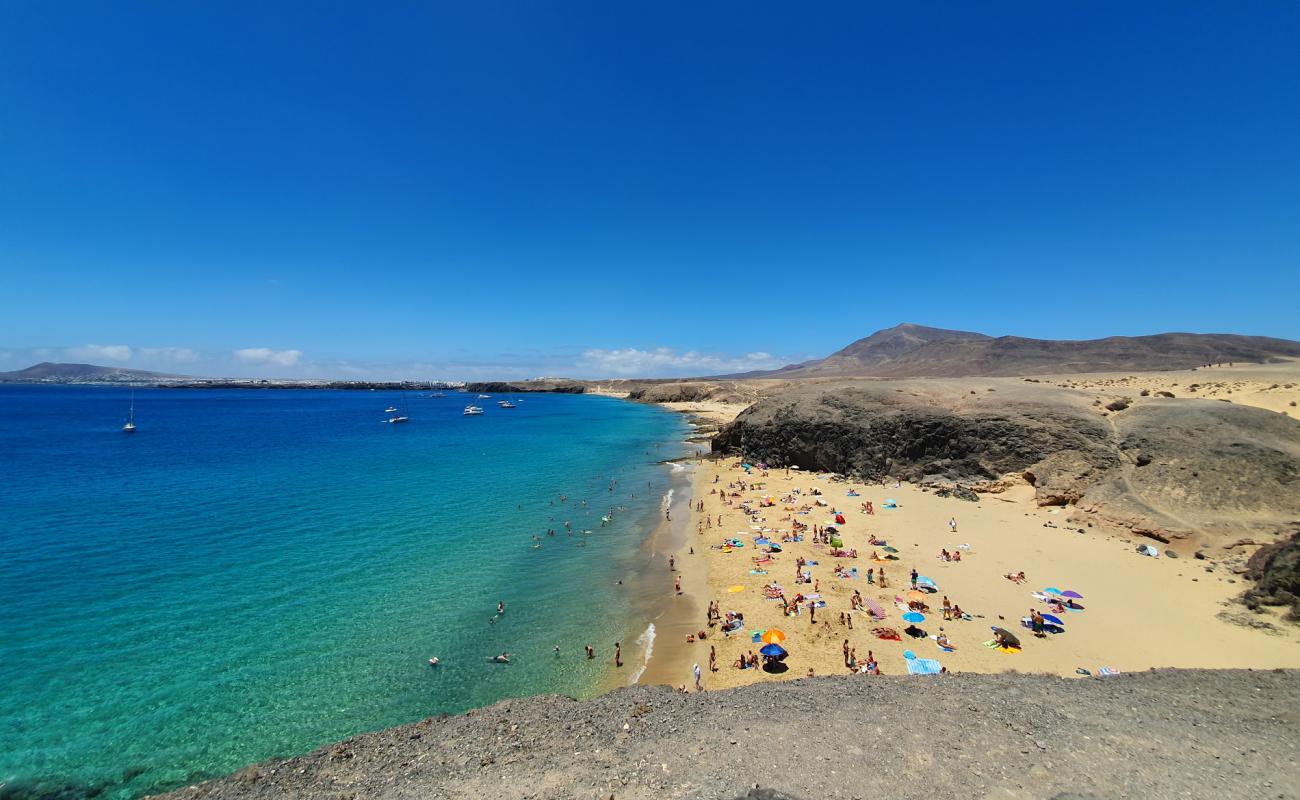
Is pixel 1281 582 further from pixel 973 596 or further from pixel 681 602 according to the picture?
pixel 681 602

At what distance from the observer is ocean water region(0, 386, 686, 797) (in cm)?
1363

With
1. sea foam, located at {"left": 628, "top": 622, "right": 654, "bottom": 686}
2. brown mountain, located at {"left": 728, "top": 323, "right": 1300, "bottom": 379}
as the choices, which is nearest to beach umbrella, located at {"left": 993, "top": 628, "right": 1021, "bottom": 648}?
sea foam, located at {"left": 628, "top": 622, "right": 654, "bottom": 686}

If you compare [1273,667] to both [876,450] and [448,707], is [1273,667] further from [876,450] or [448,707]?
[876,450]

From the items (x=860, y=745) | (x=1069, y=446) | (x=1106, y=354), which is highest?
(x=1106, y=354)

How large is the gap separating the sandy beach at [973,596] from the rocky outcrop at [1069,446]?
2.34 meters

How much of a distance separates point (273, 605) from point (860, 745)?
21.6 m

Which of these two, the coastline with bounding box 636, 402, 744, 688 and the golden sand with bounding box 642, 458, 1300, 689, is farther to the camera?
the coastline with bounding box 636, 402, 744, 688

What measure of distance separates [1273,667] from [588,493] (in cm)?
3418

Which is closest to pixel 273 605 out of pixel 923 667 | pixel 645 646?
pixel 645 646

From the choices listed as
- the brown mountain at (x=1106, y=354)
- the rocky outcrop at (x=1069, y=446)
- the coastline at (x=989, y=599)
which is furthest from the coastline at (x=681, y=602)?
the brown mountain at (x=1106, y=354)

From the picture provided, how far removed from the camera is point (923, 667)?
14.9 m

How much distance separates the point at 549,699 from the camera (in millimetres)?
13766

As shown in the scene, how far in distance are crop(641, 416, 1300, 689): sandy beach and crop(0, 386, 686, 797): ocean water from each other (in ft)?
11.4

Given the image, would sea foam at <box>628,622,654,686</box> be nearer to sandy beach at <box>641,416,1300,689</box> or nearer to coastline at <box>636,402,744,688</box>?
coastline at <box>636,402,744,688</box>
